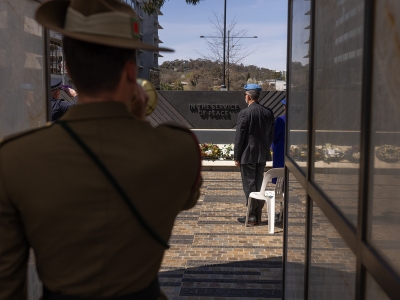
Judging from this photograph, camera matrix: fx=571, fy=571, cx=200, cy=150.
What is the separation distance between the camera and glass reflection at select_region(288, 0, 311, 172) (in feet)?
11.9

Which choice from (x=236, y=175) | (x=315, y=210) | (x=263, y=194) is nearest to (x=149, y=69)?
(x=236, y=175)

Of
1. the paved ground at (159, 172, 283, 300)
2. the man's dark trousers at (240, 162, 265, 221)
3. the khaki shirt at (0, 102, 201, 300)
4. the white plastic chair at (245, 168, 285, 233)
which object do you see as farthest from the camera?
the man's dark trousers at (240, 162, 265, 221)

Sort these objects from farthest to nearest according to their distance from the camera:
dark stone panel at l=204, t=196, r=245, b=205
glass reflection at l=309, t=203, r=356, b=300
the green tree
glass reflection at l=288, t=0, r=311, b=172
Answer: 1. the green tree
2. dark stone panel at l=204, t=196, r=245, b=205
3. glass reflection at l=288, t=0, r=311, b=172
4. glass reflection at l=309, t=203, r=356, b=300

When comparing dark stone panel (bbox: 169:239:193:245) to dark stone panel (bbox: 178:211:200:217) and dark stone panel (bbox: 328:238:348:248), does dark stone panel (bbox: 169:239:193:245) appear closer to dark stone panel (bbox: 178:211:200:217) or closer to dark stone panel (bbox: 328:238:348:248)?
dark stone panel (bbox: 178:211:200:217)

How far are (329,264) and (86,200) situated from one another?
4.76 ft

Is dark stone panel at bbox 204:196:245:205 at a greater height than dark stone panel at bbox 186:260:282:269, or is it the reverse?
dark stone panel at bbox 204:196:245:205

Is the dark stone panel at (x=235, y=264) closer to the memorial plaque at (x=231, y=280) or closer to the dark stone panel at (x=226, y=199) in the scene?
the memorial plaque at (x=231, y=280)

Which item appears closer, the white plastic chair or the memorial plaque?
the memorial plaque

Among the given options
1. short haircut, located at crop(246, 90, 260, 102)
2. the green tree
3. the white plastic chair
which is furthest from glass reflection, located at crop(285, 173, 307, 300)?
the green tree

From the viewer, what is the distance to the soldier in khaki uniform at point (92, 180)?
5.27 ft

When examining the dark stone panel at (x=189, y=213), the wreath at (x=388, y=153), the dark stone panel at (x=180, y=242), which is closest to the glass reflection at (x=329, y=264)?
the wreath at (x=388, y=153)

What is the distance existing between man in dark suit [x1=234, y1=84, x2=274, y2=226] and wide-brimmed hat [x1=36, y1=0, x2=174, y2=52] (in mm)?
6436

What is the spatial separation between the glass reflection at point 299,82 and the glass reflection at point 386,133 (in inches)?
66.6

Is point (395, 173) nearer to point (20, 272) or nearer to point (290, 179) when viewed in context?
point (20, 272)
